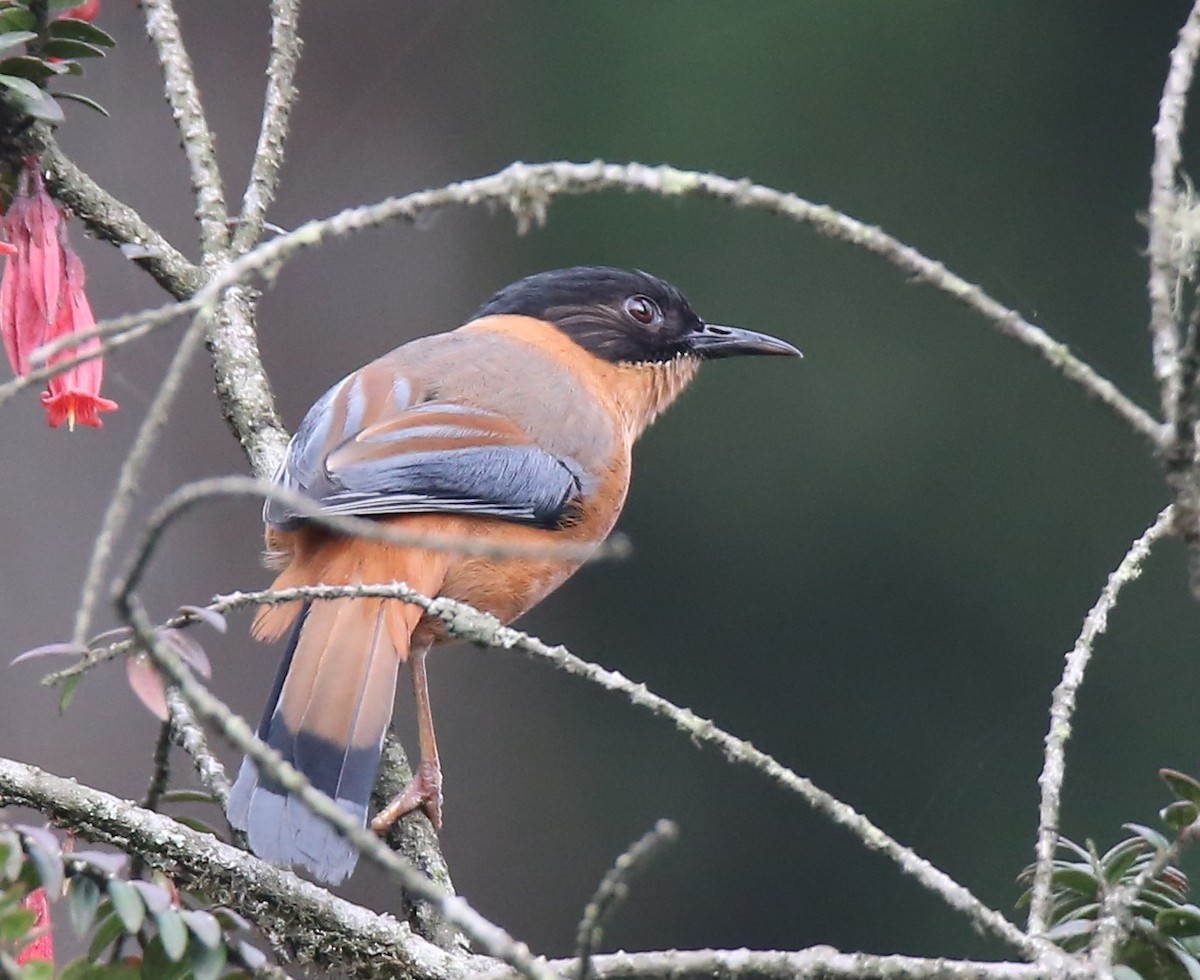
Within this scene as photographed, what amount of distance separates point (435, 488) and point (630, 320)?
4.57 ft

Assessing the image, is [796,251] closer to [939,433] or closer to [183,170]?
[939,433]

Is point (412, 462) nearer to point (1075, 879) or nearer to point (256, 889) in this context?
point (256, 889)

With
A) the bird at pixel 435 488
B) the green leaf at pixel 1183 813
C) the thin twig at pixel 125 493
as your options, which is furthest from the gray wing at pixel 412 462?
the thin twig at pixel 125 493

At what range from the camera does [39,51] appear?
291cm

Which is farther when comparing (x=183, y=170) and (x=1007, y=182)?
(x=1007, y=182)

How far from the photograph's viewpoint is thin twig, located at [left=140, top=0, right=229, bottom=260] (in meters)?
3.44

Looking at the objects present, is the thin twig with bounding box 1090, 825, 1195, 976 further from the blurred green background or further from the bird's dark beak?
the blurred green background

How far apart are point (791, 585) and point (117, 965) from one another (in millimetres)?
9237

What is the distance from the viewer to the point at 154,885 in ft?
6.42

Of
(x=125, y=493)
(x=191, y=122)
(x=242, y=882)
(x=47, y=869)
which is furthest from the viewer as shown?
(x=191, y=122)

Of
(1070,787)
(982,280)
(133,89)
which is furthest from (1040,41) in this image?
(133,89)

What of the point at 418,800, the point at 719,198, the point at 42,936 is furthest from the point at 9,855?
the point at 418,800

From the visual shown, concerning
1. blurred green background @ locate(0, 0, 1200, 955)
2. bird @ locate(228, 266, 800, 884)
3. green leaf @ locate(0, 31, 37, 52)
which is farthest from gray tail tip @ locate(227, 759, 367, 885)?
blurred green background @ locate(0, 0, 1200, 955)

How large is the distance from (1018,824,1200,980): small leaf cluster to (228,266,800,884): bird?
80 centimetres
